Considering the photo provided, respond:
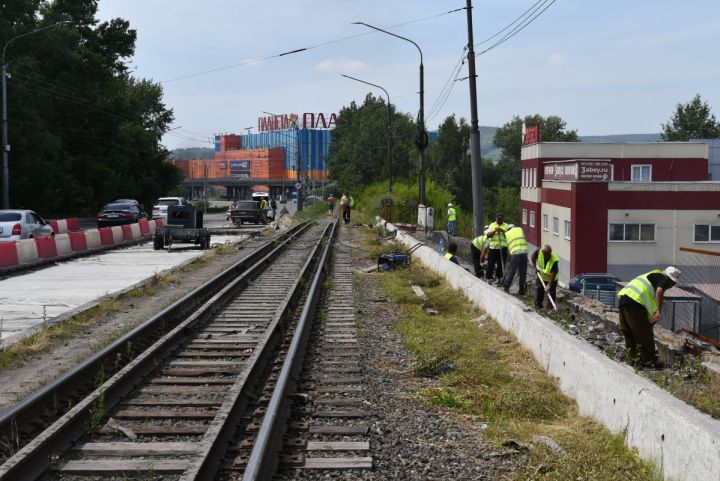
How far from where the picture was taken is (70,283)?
64.2 feet

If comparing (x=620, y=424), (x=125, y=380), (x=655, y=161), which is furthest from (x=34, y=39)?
(x=620, y=424)

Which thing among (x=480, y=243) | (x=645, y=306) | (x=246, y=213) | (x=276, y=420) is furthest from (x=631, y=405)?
(x=246, y=213)

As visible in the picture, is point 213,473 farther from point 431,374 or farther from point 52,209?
point 52,209

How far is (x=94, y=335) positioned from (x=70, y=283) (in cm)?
765

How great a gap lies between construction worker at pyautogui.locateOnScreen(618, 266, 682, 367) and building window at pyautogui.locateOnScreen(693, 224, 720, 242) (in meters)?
39.8

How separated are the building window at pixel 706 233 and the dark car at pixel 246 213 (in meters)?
24.6

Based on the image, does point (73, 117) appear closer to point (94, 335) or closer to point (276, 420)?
point (94, 335)

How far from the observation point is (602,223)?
47.4 meters

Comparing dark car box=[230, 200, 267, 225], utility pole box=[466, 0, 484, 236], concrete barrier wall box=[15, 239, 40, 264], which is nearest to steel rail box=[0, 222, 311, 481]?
utility pole box=[466, 0, 484, 236]

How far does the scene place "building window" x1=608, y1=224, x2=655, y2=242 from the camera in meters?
47.1

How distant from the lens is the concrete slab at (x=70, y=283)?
14.4m

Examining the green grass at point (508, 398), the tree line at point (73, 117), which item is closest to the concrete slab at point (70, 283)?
the green grass at point (508, 398)

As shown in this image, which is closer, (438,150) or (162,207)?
(162,207)

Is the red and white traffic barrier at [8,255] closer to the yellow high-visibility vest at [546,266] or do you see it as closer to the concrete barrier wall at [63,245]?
the concrete barrier wall at [63,245]
